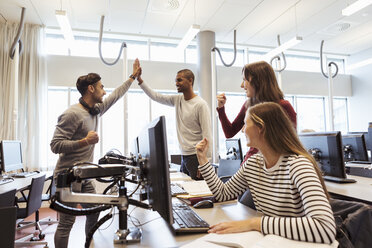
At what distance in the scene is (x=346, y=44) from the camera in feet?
19.2

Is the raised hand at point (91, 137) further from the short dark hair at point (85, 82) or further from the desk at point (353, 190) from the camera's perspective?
the desk at point (353, 190)

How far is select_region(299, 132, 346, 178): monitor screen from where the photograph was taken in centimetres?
164

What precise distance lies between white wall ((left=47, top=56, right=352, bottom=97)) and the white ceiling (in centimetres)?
65

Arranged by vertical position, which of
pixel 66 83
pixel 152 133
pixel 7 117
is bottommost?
pixel 152 133

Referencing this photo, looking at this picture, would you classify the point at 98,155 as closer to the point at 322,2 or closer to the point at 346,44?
the point at 322,2

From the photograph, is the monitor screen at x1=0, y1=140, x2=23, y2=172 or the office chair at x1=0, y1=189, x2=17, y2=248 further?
the monitor screen at x1=0, y1=140, x2=23, y2=172

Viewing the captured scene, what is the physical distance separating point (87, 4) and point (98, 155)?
8.73ft

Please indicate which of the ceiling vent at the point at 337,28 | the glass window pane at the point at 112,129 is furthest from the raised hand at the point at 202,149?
the ceiling vent at the point at 337,28

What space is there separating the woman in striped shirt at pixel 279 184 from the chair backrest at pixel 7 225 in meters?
0.96

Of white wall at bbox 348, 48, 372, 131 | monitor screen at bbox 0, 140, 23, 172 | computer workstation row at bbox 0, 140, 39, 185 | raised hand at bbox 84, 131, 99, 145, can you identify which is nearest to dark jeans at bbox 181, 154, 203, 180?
raised hand at bbox 84, 131, 99, 145

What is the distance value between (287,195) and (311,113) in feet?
20.4

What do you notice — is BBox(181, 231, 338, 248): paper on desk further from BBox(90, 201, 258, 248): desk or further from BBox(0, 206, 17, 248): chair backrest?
BBox(0, 206, 17, 248): chair backrest

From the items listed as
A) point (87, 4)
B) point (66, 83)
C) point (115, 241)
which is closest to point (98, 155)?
point (66, 83)

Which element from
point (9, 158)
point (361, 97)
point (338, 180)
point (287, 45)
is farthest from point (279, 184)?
point (361, 97)
